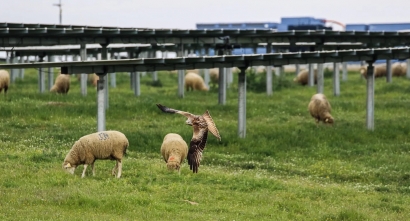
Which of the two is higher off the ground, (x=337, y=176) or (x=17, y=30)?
(x=17, y=30)

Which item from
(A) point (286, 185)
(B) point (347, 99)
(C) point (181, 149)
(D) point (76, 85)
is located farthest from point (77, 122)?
(D) point (76, 85)

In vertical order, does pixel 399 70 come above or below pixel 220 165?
above

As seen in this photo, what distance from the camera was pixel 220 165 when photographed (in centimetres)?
2642

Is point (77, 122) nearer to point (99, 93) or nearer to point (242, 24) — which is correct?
point (99, 93)

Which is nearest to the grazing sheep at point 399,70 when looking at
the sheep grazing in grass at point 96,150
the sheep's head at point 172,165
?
the sheep's head at point 172,165

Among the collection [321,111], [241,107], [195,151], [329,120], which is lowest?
[329,120]

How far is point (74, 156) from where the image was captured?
2192 cm

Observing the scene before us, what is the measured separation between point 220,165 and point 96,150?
5625 mm

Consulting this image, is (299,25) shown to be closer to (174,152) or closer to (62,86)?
(62,86)

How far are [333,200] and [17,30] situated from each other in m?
17.6

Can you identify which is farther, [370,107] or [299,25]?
[299,25]

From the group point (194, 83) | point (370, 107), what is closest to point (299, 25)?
point (194, 83)

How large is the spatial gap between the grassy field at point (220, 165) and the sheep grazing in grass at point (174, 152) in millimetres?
289

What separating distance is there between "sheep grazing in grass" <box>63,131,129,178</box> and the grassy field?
40 cm
